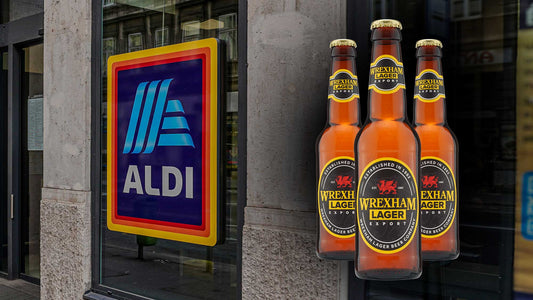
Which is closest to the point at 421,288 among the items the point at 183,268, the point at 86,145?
the point at 183,268

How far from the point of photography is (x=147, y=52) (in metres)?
4.92

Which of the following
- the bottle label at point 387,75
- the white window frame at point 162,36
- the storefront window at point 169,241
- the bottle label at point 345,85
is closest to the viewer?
the bottle label at point 387,75

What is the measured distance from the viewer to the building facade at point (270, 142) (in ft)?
9.13

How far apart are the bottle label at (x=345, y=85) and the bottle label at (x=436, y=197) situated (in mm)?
408

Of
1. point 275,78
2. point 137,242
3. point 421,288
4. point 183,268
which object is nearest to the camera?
point 421,288

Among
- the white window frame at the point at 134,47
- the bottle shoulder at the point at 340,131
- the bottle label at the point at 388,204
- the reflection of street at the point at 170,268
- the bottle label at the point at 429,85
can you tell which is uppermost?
the white window frame at the point at 134,47

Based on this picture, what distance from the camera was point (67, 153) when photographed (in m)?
5.64

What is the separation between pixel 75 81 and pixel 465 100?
4003 millimetres

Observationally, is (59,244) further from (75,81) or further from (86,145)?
(75,81)

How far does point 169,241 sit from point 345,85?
2.88 meters

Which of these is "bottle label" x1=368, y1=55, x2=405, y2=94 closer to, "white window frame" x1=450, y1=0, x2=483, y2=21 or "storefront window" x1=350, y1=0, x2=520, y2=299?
"storefront window" x1=350, y1=0, x2=520, y2=299

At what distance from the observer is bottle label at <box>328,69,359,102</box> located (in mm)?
2410

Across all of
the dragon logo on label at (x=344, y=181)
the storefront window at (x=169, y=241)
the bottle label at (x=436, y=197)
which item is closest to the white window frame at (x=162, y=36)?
the storefront window at (x=169, y=241)

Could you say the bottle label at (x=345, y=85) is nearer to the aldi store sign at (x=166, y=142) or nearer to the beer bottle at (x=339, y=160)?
the beer bottle at (x=339, y=160)
